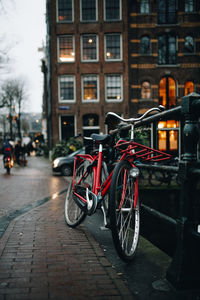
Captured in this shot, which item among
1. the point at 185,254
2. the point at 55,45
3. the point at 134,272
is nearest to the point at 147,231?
the point at 134,272

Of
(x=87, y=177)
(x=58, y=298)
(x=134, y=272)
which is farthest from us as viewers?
(x=87, y=177)

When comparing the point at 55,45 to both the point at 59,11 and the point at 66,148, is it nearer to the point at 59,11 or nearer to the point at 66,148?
the point at 59,11

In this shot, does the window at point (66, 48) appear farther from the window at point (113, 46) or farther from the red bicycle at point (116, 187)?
the red bicycle at point (116, 187)

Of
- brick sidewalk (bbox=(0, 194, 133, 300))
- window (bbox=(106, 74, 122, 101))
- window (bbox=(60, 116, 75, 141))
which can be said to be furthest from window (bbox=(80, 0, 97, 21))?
brick sidewalk (bbox=(0, 194, 133, 300))

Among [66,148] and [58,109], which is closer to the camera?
[66,148]

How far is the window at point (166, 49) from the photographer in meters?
24.8

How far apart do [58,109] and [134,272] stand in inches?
921

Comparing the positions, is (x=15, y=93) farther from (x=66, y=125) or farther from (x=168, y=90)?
(x=168, y=90)

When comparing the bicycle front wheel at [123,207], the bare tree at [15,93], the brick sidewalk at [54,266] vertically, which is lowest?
the brick sidewalk at [54,266]

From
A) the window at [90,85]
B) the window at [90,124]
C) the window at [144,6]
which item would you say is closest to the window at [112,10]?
the window at [144,6]

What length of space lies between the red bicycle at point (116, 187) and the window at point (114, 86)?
2149 cm

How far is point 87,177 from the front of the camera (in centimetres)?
400

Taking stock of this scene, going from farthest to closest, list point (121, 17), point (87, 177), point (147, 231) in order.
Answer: point (121, 17) → point (147, 231) → point (87, 177)

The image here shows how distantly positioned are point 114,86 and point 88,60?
3.13m
